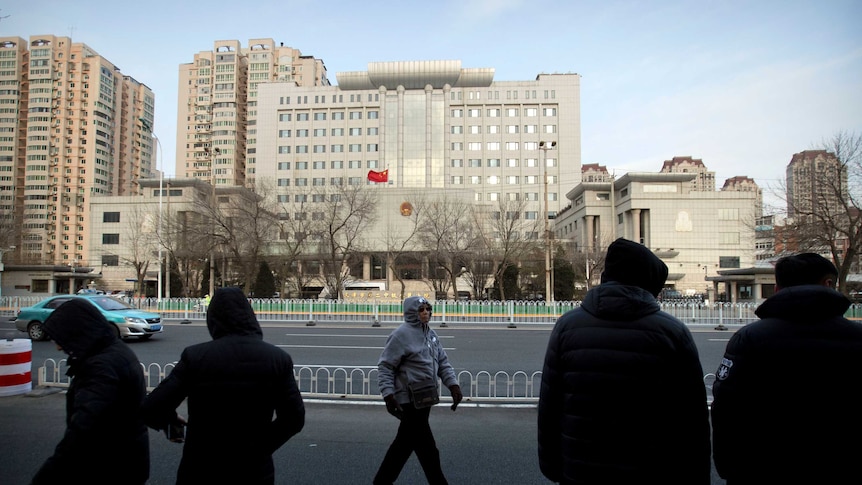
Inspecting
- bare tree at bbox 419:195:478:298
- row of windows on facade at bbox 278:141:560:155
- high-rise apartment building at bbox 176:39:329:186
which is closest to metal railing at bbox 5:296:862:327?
bare tree at bbox 419:195:478:298

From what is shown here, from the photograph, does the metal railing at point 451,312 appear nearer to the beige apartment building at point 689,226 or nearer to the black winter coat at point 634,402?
the black winter coat at point 634,402

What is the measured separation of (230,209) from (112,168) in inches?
3349

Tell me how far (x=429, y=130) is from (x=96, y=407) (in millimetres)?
80735

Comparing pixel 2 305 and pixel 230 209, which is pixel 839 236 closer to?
pixel 230 209

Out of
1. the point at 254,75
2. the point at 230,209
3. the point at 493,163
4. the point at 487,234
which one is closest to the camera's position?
the point at 230,209

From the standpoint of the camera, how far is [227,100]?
10512 cm

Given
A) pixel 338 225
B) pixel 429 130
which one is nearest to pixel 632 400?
pixel 338 225

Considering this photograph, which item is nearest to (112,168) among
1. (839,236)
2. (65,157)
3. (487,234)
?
(65,157)

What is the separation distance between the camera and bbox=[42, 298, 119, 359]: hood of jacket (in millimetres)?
2920

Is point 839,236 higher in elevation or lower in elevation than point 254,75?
lower

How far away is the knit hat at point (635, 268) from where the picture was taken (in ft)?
8.24

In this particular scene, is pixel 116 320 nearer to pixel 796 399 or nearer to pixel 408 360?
pixel 408 360

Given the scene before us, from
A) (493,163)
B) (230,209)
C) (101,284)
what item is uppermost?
(493,163)

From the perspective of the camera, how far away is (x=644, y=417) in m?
2.32
